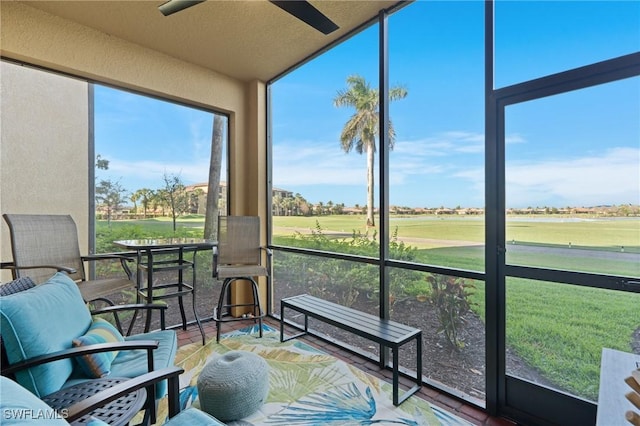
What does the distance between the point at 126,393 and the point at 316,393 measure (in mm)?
1433

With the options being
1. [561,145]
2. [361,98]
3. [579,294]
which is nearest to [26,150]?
[361,98]

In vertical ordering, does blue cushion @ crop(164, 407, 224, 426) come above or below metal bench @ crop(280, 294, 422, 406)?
above

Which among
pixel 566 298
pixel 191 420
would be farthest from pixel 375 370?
pixel 191 420

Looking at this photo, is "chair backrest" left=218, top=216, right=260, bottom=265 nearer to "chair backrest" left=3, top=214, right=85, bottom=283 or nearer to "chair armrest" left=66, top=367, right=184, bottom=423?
"chair backrest" left=3, top=214, right=85, bottom=283

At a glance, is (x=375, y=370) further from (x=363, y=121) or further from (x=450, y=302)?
(x=363, y=121)

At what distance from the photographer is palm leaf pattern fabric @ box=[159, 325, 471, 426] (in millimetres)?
1937

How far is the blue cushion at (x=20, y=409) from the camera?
0.67 meters

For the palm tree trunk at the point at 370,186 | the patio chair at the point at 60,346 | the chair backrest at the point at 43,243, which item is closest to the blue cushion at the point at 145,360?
the patio chair at the point at 60,346

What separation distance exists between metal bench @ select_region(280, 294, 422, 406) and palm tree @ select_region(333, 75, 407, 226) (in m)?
0.85

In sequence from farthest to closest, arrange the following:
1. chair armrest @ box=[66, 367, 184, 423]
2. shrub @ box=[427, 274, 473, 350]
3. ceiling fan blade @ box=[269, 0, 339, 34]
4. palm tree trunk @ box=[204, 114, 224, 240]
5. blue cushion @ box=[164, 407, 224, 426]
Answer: palm tree trunk @ box=[204, 114, 224, 240] → shrub @ box=[427, 274, 473, 350] → ceiling fan blade @ box=[269, 0, 339, 34] → blue cushion @ box=[164, 407, 224, 426] → chair armrest @ box=[66, 367, 184, 423]

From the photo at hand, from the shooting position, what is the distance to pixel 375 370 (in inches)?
101

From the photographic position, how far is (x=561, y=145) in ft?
6.05

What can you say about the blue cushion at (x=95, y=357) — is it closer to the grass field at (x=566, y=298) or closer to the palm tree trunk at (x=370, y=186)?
the palm tree trunk at (x=370, y=186)

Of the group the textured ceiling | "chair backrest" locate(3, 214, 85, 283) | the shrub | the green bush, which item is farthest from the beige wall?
the shrub
